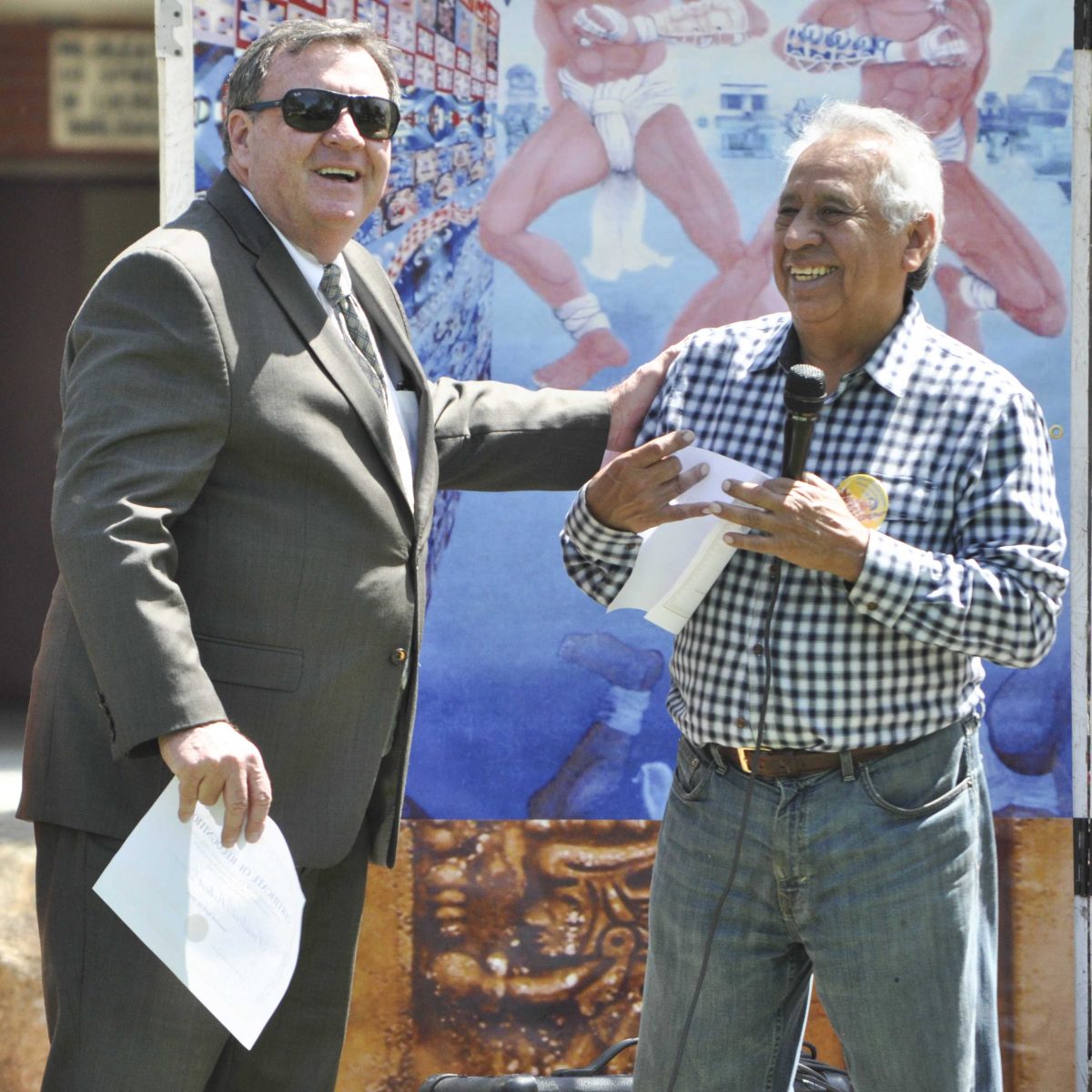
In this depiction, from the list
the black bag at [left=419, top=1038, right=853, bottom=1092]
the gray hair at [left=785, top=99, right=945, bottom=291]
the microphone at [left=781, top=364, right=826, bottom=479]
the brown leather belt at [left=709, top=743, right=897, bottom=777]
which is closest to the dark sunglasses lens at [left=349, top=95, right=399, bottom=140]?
the gray hair at [left=785, top=99, right=945, bottom=291]

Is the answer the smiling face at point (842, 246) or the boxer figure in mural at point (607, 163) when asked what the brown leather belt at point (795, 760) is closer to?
the smiling face at point (842, 246)

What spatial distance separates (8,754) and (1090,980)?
3655 millimetres

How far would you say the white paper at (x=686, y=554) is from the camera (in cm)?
242

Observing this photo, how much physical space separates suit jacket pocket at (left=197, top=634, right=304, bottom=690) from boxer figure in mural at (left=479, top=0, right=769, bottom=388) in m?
1.45

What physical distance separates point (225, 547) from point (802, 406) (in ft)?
3.18

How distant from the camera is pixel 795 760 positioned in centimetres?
242

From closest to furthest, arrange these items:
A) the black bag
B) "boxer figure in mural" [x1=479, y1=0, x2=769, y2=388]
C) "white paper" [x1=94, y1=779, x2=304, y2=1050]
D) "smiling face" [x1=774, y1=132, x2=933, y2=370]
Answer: "white paper" [x1=94, y1=779, x2=304, y2=1050] < "smiling face" [x1=774, y1=132, x2=933, y2=370] < the black bag < "boxer figure in mural" [x1=479, y1=0, x2=769, y2=388]

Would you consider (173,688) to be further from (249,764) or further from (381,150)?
(381,150)

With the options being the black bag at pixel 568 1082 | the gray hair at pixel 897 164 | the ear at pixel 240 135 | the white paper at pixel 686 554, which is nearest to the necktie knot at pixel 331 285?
the ear at pixel 240 135

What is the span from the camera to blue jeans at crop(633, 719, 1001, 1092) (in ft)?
7.73

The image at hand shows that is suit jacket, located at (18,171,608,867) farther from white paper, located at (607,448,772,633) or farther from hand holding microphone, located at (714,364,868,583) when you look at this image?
hand holding microphone, located at (714,364,868,583)

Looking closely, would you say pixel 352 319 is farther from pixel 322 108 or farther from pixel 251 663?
pixel 251 663

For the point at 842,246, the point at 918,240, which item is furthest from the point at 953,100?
the point at 842,246

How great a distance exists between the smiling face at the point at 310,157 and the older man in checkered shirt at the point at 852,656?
0.67 m
